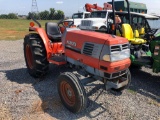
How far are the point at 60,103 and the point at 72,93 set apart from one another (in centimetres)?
49

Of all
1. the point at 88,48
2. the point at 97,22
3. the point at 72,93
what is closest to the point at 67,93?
the point at 72,93

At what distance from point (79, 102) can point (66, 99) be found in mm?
465

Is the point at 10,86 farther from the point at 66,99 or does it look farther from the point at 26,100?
the point at 66,99

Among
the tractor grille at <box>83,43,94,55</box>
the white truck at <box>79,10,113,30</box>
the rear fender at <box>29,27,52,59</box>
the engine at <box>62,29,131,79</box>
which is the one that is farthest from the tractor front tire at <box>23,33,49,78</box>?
the white truck at <box>79,10,113,30</box>

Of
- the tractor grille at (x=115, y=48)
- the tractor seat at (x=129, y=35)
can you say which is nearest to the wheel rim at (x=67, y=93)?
the tractor grille at (x=115, y=48)

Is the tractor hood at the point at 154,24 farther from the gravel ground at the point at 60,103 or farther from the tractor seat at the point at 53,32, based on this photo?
the tractor seat at the point at 53,32

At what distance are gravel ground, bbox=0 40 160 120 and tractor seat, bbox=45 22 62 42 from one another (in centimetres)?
96

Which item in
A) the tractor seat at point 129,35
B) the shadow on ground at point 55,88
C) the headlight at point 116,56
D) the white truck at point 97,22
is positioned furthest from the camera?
the white truck at point 97,22

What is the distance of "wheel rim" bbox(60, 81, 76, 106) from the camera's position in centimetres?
341

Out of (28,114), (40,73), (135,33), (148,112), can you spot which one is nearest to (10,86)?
(40,73)

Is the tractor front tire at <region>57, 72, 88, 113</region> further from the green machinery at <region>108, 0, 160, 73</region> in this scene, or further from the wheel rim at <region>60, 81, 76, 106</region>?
the green machinery at <region>108, 0, 160, 73</region>

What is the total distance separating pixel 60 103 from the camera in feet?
12.2

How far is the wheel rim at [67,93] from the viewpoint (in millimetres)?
3413

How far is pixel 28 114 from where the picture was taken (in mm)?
3342
